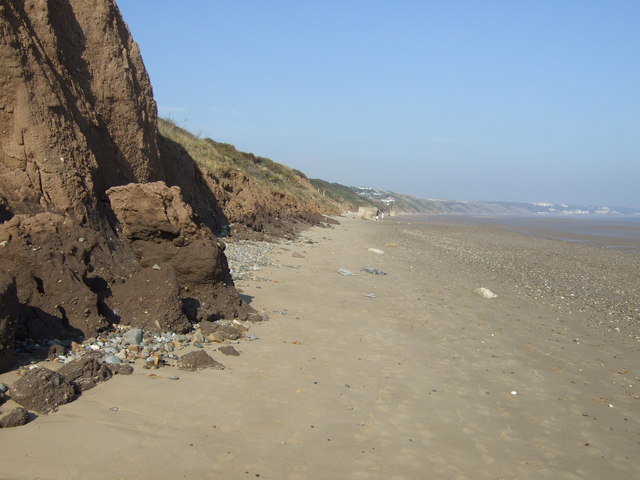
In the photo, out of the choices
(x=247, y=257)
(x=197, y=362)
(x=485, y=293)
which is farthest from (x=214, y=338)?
(x=485, y=293)

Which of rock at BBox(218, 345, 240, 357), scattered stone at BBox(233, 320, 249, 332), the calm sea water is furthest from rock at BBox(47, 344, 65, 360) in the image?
the calm sea water

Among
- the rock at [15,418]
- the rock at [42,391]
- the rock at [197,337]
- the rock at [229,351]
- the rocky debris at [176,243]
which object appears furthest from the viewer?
the rocky debris at [176,243]

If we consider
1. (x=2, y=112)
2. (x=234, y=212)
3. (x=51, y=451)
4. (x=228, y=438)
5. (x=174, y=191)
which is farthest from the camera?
(x=234, y=212)

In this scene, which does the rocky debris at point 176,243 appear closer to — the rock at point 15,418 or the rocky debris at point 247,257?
the rocky debris at point 247,257

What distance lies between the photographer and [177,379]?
5.07 meters

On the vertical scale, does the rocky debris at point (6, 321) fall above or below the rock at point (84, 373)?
above

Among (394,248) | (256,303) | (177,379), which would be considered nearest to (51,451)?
(177,379)

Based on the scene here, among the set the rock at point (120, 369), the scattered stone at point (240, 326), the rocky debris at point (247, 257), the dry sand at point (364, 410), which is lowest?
the dry sand at point (364, 410)

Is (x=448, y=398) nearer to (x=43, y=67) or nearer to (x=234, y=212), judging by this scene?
(x=43, y=67)

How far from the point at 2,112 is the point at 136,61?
6224 millimetres

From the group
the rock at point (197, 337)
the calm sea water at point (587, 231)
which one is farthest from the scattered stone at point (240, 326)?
the calm sea water at point (587, 231)

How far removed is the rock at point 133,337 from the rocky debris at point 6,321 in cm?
124

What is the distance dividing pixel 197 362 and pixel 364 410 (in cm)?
184

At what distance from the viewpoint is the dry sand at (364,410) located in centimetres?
372
